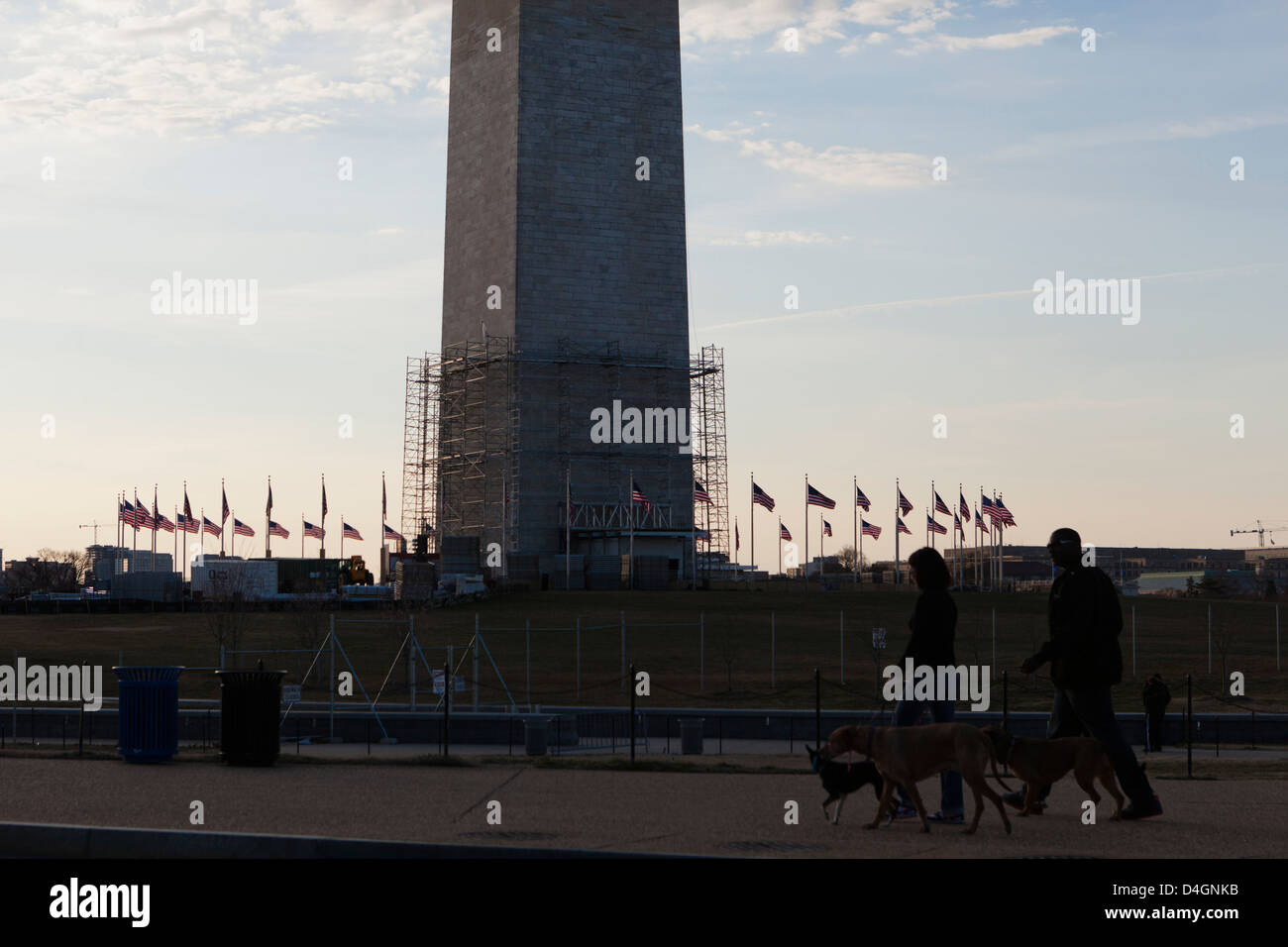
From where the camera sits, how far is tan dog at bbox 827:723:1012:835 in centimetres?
1174

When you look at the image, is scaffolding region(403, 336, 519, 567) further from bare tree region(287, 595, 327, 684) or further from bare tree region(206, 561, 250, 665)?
bare tree region(287, 595, 327, 684)

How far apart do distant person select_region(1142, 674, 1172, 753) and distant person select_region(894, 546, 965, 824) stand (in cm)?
1543

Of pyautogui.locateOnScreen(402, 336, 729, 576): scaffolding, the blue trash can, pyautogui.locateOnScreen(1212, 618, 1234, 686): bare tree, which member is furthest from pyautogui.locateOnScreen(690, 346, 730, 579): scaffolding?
the blue trash can

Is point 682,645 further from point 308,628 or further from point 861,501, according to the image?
point 861,501

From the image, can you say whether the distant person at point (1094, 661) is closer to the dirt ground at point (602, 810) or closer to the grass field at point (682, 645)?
the dirt ground at point (602, 810)

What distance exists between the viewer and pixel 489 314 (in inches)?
3620

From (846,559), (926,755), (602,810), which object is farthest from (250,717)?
(846,559)

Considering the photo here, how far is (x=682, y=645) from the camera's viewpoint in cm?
5234

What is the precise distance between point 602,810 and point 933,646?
3211mm

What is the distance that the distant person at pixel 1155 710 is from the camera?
27000 millimetres

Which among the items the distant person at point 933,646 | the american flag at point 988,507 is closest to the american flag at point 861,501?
the american flag at point 988,507
